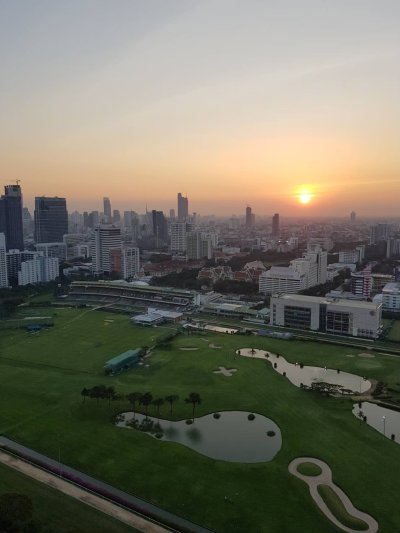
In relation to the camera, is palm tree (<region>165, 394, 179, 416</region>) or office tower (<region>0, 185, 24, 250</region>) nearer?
palm tree (<region>165, 394, 179, 416</region>)

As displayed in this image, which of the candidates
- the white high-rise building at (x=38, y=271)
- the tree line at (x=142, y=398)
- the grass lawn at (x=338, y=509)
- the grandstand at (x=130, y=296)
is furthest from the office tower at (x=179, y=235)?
the grass lawn at (x=338, y=509)

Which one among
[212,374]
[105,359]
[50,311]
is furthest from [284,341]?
[50,311]

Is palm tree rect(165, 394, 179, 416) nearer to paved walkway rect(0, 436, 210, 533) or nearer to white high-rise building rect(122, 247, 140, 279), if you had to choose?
paved walkway rect(0, 436, 210, 533)

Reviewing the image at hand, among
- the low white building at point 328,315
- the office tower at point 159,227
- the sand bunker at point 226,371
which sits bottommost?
the sand bunker at point 226,371

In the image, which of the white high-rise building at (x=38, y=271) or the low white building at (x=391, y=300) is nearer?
the low white building at (x=391, y=300)

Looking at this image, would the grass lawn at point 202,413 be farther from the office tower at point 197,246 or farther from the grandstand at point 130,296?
the office tower at point 197,246

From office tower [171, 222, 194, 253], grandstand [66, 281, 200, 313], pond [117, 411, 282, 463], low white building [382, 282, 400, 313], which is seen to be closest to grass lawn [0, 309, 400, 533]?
pond [117, 411, 282, 463]

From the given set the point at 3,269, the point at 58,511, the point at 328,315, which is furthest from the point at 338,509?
the point at 3,269
